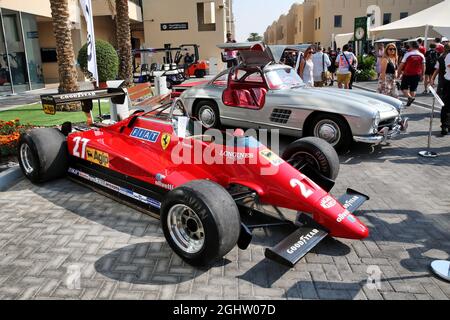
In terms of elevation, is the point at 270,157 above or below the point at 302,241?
above

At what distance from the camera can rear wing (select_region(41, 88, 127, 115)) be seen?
16.3 ft

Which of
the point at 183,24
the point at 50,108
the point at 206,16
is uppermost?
the point at 206,16

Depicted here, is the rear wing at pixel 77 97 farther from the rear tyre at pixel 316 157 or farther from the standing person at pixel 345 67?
the standing person at pixel 345 67

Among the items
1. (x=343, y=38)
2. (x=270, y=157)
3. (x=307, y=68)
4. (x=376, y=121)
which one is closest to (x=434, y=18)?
(x=307, y=68)

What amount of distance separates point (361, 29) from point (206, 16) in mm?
18946

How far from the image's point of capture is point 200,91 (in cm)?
845

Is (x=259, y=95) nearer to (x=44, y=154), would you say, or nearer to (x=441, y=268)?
(x=44, y=154)

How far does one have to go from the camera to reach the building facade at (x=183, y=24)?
32.5 meters

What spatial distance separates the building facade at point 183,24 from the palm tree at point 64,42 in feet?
75.1

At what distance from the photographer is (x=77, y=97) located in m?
5.33
